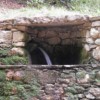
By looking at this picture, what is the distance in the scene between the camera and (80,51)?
14.6 ft

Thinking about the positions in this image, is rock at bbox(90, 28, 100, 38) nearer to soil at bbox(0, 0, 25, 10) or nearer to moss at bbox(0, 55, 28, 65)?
moss at bbox(0, 55, 28, 65)

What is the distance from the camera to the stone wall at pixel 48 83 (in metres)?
3.87

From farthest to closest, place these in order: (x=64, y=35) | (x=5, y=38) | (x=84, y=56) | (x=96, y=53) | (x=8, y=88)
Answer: (x=64, y=35) < (x=84, y=56) < (x=5, y=38) < (x=96, y=53) < (x=8, y=88)

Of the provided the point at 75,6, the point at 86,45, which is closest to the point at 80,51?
the point at 86,45

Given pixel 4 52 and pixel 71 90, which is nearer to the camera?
pixel 71 90

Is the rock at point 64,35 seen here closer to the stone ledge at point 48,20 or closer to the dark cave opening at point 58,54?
the dark cave opening at point 58,54

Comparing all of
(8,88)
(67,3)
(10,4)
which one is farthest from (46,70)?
(10,4)

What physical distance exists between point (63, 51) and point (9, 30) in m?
1.09

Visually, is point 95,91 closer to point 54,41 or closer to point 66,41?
point 66,41

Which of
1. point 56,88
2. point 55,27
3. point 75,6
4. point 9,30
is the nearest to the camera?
point 56,88

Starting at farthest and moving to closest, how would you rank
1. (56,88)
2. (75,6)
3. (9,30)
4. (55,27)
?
(75,6)
(55,27)
(9,30)
(56,88)

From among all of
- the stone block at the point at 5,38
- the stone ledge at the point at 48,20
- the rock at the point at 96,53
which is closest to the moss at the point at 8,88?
the stone block at the point at 5,38

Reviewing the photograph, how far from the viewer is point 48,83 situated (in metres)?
3.91

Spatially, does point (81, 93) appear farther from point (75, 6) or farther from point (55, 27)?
point (75, 6)
